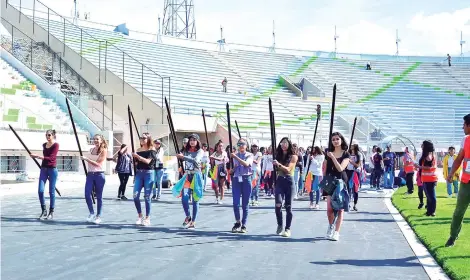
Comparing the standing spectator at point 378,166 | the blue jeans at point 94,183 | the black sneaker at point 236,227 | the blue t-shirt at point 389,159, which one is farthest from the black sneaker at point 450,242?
the blue t-shirt at point 389,159

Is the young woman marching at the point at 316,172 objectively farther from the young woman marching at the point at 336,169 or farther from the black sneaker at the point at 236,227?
the young woman marching at the point at 336,169

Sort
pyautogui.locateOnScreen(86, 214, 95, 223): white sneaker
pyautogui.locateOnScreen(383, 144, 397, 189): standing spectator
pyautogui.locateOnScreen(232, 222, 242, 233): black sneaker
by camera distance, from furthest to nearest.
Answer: pyautogui.locateOnScreen(383, 144, 397, 189): standing spectator < pyautogui.locateOnScreen(86, 214, 95, 223): white sneaker < pyautogui.locateOnScreen(232, 222, 242, 233): black sneaker

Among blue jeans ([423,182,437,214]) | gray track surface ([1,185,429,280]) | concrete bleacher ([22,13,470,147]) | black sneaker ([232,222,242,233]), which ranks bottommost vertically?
gray track surface ([1,185,429,280])

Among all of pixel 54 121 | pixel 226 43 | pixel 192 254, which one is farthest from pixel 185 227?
pixel 226 43

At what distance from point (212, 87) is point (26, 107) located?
1694 centimetres

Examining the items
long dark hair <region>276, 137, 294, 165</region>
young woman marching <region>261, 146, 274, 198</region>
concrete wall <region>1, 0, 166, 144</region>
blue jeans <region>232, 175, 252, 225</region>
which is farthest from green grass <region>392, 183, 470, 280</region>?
concrete wall <region>1, 0, 166, 144</region>

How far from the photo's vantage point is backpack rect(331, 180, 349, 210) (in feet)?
30.3

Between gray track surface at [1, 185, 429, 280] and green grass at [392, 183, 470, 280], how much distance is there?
12.9 inches

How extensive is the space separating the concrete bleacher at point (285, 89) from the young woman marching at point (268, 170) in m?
13.2

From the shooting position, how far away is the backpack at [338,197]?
9.24 metres

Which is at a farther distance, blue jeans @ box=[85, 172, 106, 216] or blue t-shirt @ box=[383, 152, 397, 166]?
blue t-shirt @ box=[383, 152, 397, 166]

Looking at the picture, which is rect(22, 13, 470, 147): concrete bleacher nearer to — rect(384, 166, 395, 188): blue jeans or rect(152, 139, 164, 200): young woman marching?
rect(384, 166, 395, 188): blue jeans

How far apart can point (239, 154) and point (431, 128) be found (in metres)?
35.4

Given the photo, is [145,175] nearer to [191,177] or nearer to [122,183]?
[191,177]
